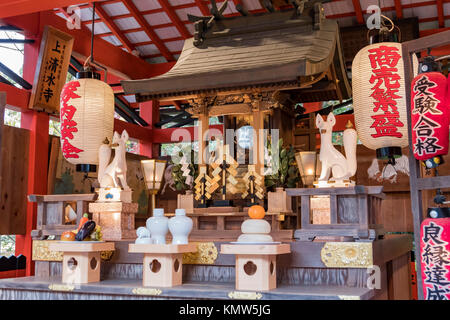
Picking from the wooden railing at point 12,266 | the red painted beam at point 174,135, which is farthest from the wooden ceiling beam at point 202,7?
the wooden railing at point 12,266

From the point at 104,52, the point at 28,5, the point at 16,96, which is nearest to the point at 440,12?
the point at 104,52

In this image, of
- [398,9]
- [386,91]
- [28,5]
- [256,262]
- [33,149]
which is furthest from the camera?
[398,9]

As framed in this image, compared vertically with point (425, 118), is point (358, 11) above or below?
above

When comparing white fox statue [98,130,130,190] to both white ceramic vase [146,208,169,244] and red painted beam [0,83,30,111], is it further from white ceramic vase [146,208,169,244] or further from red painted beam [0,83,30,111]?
red painted beam [0,83,30,111]

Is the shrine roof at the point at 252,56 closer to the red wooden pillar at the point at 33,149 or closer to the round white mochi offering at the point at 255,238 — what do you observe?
the round white mochi offering at the point at 255,238

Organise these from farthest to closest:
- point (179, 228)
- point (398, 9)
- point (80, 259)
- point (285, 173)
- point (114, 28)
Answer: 1. point (114, 28)
2. point (398, 9)
3. point (285, 173)
4. point (80, 259)
5. point (179, 228)

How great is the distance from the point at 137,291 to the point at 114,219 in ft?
3.16

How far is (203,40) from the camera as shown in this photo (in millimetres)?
5066

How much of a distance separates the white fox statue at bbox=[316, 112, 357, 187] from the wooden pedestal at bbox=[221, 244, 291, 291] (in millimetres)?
805

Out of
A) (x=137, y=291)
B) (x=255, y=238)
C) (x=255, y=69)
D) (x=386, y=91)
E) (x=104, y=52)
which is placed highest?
(x=104, y=52)

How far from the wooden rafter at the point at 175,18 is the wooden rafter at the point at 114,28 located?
2.99ft

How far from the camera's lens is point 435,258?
217 cm

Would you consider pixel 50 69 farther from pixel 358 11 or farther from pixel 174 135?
pixel 358 11

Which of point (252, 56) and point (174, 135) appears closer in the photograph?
point (252, 56)
